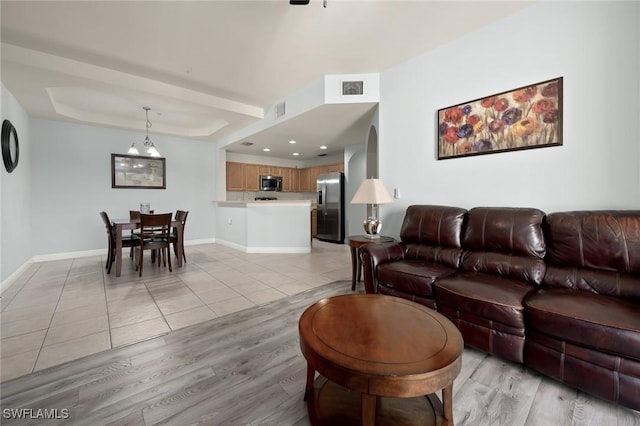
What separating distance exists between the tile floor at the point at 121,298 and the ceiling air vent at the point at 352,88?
8.31 feet

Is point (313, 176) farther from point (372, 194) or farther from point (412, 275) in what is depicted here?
point (412, 275)

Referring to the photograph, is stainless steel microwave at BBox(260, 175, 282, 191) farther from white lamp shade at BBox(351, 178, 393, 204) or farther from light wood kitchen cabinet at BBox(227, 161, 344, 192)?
white lamp shade at BBox(351, 178, 393, 204)

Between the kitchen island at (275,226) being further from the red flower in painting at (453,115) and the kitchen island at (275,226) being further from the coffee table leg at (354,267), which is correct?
the red flower in painting at (453,115)

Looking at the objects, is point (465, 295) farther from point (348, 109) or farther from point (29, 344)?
point (29, 344)

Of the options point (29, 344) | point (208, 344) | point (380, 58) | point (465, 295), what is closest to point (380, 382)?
point (465, 295)

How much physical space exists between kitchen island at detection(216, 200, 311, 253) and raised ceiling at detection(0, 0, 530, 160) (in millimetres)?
1762

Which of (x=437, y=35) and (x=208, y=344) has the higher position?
(x=437, y=35)

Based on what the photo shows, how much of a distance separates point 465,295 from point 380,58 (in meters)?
2.79

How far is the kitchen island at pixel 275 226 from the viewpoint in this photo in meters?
5.25

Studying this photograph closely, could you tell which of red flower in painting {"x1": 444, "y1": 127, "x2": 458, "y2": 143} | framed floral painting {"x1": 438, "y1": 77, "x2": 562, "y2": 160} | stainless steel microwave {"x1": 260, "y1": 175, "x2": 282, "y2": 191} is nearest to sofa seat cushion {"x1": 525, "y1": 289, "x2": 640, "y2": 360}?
framed floral painting {"x1": 438, "y1": 77, "x2": 562, "y2": 160}

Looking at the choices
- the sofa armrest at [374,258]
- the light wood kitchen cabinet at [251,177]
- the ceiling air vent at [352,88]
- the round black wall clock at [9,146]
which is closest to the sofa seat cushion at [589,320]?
the sofa armrest at [374,258]

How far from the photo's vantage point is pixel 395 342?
1.13 m

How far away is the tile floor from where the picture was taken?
192 cm

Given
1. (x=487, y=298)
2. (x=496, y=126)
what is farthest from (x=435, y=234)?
(x=496, y=126)
